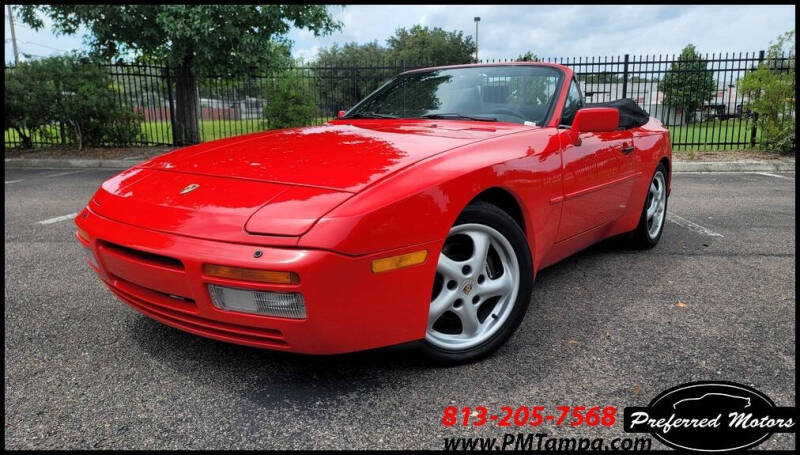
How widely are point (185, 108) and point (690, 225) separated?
10.0 meters

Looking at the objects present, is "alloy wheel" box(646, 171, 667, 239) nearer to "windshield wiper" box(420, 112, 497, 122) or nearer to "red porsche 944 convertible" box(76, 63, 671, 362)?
"red porsche 944 convertible" box(76, 63, 671, 362)

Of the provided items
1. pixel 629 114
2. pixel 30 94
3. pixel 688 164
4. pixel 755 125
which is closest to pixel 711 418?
pixel 629 114

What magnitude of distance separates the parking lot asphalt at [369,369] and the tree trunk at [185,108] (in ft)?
28.8

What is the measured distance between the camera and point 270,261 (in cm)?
176

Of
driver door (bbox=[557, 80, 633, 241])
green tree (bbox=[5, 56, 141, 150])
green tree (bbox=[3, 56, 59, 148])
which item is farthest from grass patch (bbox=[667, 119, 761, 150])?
green tree (bbox=[3, 56, 59, 148])

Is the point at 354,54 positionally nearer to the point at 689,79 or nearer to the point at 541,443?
the point at 689,79

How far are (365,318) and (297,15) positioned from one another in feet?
32.1

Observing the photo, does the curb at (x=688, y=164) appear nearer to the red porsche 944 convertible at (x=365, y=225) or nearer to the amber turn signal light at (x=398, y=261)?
the red porsche 944 convertible at (x=365, y=225)

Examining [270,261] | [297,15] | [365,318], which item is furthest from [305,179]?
[297,15]

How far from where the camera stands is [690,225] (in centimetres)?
499

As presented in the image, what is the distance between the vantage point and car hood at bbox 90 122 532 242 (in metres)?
1.88

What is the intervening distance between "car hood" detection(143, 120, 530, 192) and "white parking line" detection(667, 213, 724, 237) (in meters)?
2.66

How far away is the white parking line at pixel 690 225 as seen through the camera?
4652mm

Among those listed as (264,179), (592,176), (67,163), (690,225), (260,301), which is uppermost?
(264,179)
